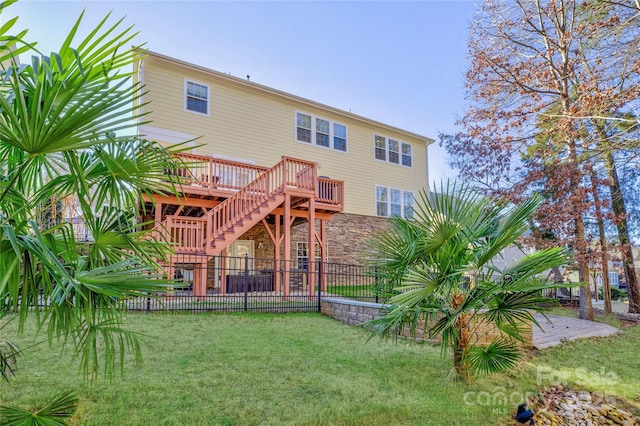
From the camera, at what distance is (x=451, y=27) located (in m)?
12.3

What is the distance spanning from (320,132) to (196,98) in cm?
509

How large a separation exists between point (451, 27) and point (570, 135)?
5.26m

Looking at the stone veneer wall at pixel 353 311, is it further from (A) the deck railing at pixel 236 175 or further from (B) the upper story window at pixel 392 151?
(B) the upper story window at pixel 392 151

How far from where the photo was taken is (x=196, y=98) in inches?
494

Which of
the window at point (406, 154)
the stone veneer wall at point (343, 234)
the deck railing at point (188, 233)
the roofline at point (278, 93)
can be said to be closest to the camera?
the deck railing at point (188, 233)

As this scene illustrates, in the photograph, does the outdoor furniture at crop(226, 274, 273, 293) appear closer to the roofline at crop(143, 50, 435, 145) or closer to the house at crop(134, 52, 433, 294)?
the house at crop(134, 52, 433, 294)

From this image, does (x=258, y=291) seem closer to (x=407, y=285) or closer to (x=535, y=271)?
(x=407, y=285)

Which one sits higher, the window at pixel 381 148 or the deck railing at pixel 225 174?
the window at pixel 381 148

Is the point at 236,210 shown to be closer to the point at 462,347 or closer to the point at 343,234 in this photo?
A: the point at 343,234

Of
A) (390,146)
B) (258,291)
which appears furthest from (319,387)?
(390,146)

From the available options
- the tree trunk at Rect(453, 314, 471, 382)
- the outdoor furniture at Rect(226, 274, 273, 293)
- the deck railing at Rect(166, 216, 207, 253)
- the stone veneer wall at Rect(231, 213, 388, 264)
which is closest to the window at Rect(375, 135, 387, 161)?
the stone veneer wall at Rect(231, 213, 388, 264)

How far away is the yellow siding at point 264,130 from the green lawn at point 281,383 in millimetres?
7895

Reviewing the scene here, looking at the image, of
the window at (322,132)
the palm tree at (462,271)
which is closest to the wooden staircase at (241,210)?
the window at (322,132)

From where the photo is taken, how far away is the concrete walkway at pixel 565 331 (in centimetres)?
666
